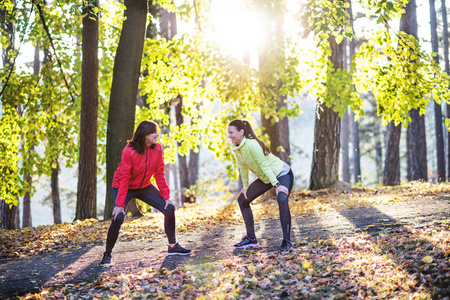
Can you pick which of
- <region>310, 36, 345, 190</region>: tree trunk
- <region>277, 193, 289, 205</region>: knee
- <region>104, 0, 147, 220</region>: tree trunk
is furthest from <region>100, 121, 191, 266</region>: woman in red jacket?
<region>310, 36, 345, 190</region>: tree trunk

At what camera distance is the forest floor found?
15.9 ft

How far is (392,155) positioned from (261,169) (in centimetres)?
1460

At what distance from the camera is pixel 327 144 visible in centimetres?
1432

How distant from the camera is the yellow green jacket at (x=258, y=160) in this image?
6.11m

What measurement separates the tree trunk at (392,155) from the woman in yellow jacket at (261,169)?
13.8 meters

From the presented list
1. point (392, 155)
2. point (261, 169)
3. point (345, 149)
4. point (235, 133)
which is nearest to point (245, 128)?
point (235, 133)

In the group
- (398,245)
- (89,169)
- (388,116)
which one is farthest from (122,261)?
(388,116)

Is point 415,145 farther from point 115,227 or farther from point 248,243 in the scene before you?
point 115,227

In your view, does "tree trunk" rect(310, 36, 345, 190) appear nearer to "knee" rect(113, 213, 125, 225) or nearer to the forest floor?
the forest floor

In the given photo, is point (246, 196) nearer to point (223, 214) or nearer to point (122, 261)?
point (122, 261)

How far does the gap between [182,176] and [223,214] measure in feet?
31.5

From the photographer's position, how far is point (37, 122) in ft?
43.5

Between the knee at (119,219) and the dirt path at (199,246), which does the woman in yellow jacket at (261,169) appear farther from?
the knee at (119,219)

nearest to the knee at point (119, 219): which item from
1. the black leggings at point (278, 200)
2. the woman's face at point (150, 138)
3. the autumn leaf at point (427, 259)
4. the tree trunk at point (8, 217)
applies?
the woman's face at point (150, 138)
